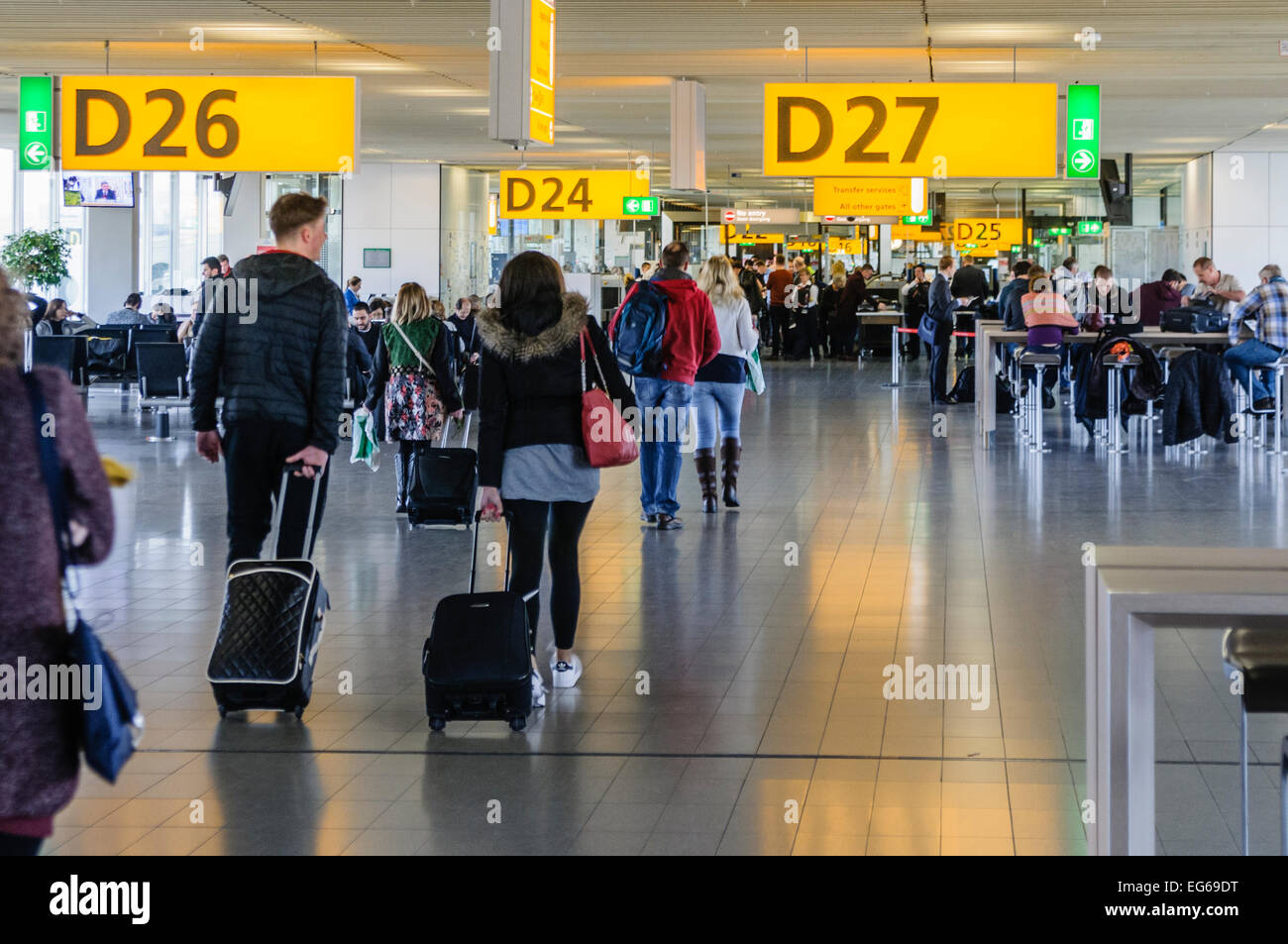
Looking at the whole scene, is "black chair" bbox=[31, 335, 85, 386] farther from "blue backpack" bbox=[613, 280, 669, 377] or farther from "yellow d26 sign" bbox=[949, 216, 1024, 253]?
"yellow d26 sign" bbox=[949, 216, 1024, 253]

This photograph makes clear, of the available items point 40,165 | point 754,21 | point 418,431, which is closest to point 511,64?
point 418,431

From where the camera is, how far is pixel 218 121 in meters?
12.7

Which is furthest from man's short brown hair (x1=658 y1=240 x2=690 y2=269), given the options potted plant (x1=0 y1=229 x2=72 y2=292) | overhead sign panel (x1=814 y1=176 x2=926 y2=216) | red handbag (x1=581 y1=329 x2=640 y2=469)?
potted plant (x1=0 y1=229 x2=72 y2=292)

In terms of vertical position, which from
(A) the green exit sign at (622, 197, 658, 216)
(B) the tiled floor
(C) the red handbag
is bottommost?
(B) the tiled floor

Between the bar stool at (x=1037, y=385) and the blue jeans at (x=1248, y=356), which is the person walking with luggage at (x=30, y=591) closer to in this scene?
the bar stool at (x=1037, y=385)

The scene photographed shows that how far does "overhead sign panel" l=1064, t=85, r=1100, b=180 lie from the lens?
15.8 meters

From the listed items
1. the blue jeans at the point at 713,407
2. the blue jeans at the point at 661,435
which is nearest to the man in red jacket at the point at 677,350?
the blue jeans at the point at 661,435

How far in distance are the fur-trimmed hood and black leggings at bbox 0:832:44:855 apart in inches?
132

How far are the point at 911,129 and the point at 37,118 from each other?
8.88m

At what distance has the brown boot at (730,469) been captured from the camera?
35.6ft

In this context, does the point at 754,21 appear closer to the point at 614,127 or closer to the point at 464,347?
the point at 464,347

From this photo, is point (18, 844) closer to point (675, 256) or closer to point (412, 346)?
point (675, 256)

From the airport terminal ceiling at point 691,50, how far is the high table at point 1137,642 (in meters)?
10.0
